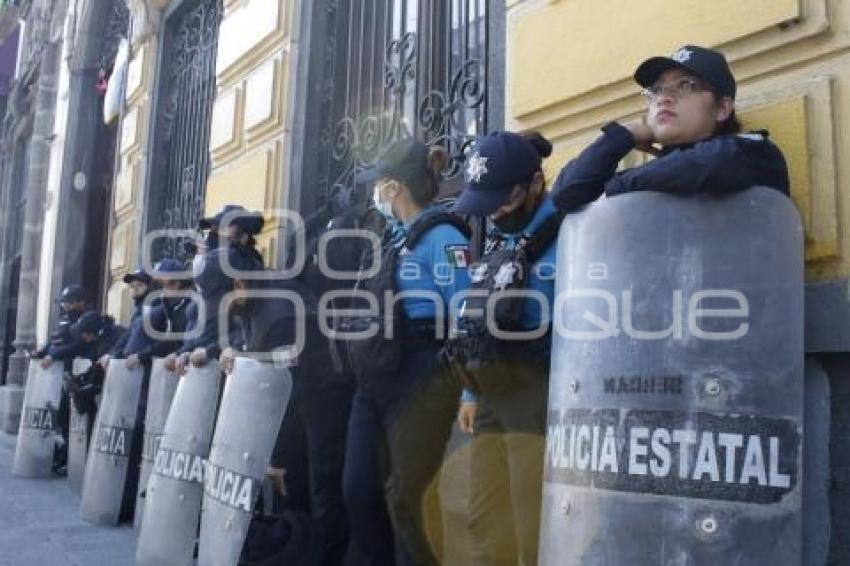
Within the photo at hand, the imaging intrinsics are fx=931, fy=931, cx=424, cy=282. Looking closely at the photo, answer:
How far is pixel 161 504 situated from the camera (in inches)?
154

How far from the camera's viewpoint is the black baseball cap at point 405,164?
3254mm

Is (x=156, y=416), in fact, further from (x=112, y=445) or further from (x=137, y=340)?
(x=137, y=340)

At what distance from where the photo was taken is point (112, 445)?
5.20 m

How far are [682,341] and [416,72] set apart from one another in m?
3.15

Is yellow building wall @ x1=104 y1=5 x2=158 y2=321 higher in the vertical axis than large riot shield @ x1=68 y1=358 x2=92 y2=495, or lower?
higher

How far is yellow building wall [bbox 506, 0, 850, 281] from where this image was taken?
7.91ft

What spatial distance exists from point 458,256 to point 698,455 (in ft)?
4.00

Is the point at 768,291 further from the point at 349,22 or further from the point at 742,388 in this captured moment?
the point at 349,22

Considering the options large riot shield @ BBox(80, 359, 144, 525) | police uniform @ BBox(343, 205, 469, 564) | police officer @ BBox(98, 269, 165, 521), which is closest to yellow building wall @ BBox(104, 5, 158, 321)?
police officer @ BBox(98, 269, 165, 521)

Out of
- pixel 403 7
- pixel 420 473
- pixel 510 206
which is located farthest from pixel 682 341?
pixel 403 7

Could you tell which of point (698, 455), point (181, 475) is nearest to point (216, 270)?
point (181, 475)

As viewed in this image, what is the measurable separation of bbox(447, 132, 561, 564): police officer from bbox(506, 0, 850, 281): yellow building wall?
54 cm

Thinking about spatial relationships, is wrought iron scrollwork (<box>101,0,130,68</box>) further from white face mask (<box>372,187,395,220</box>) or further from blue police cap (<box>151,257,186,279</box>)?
white face mask (<box>372,187,395,220</box>)

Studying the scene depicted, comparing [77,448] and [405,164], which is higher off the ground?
[405,164]
